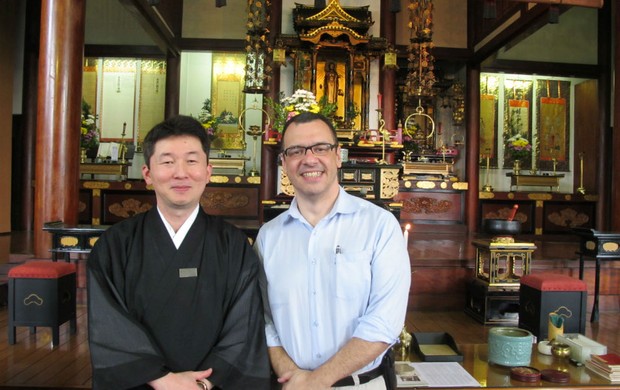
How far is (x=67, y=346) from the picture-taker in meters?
2.96

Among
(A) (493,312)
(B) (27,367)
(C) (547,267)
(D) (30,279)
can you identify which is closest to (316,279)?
(B) (27,367)

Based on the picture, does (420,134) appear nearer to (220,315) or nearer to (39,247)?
(39,247)

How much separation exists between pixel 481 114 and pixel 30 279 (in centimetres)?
811

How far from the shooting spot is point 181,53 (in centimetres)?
906

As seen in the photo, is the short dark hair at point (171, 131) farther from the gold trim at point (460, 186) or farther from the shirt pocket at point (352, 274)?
the gold trim at point (460, 186)

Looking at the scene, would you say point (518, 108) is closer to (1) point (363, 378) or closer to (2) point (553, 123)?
(2) point (553, 123)

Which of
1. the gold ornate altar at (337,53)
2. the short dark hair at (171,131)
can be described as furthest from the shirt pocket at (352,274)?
the gold ornate altar at (337,53)

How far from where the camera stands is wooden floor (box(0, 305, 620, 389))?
2.41m

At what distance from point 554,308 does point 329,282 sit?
2185 mm

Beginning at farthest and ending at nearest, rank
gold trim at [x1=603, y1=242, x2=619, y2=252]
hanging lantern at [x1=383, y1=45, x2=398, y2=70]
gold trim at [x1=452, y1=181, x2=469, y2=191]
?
1. gold trim at [x1=452, y1=181, x2=469, y2=191]
2. hanging lantern at [x1=383, y1=45, x2=398, y2=70]
3. gold trim at [x1=603, y1=242, x2=619, y2=252]

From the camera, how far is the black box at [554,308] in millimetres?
3032

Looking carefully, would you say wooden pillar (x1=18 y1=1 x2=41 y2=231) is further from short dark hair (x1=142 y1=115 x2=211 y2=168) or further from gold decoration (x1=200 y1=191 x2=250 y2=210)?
short dark hair (x1=142 y1=115 x2=211 y2=168)

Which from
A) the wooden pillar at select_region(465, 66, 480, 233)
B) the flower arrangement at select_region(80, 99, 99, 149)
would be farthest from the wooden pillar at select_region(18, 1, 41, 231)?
the wooden pillar at select_region(465, 66, 480, 233)

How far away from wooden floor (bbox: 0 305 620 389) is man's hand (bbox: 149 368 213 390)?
3.94 ft
